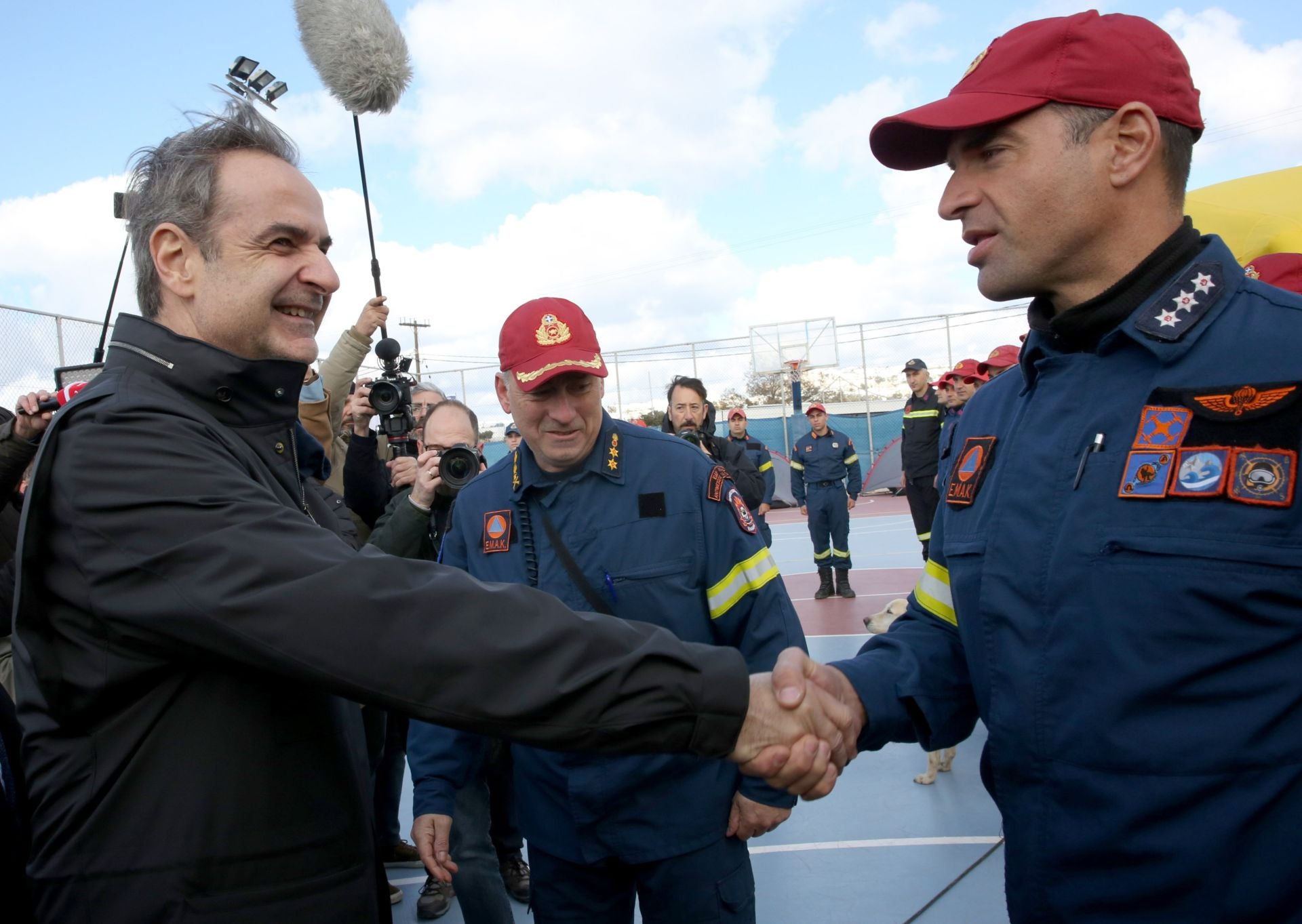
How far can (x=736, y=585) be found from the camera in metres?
2.58

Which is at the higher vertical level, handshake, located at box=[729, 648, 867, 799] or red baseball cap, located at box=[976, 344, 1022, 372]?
red baseball cap, located at box=[976, 344, 1022, 372]

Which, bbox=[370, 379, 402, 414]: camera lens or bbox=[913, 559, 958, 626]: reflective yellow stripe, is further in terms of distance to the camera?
bbox=[370, 379, 402, 414]: camera lens

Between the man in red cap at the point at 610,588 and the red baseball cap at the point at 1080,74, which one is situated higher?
the red baseball cap at the point at 1080,74

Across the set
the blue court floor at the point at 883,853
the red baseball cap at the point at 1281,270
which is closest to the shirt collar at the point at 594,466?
the red baseball cap at the point at 1281,270

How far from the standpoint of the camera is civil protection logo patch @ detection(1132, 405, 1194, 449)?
1.43m

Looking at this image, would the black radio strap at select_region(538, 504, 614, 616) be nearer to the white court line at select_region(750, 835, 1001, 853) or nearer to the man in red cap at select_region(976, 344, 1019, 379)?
the white court line at select_region(750, 835, 1001, 853)

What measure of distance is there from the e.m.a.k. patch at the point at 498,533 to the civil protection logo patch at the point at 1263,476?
1.86 metres

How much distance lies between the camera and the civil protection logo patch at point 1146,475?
1.42 m

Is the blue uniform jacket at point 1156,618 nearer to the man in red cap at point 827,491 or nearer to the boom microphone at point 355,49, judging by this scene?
the boom microphone at point 355,49

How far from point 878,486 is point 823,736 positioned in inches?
865

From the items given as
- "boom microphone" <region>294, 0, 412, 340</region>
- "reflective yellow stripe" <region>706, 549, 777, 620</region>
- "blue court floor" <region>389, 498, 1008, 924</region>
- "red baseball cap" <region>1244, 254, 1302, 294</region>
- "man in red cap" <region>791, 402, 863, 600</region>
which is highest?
"boom microphone" <region>294, 0, 412, 340</region>

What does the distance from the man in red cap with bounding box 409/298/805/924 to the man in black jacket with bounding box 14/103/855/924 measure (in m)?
0.84

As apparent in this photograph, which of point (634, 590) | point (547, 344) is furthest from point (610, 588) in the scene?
point (547, 344)

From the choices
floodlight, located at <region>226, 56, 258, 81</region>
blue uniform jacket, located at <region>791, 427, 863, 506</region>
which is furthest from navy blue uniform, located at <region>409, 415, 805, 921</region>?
blue uniform jacket, located at <region>791, 427, 863, 506</region>
